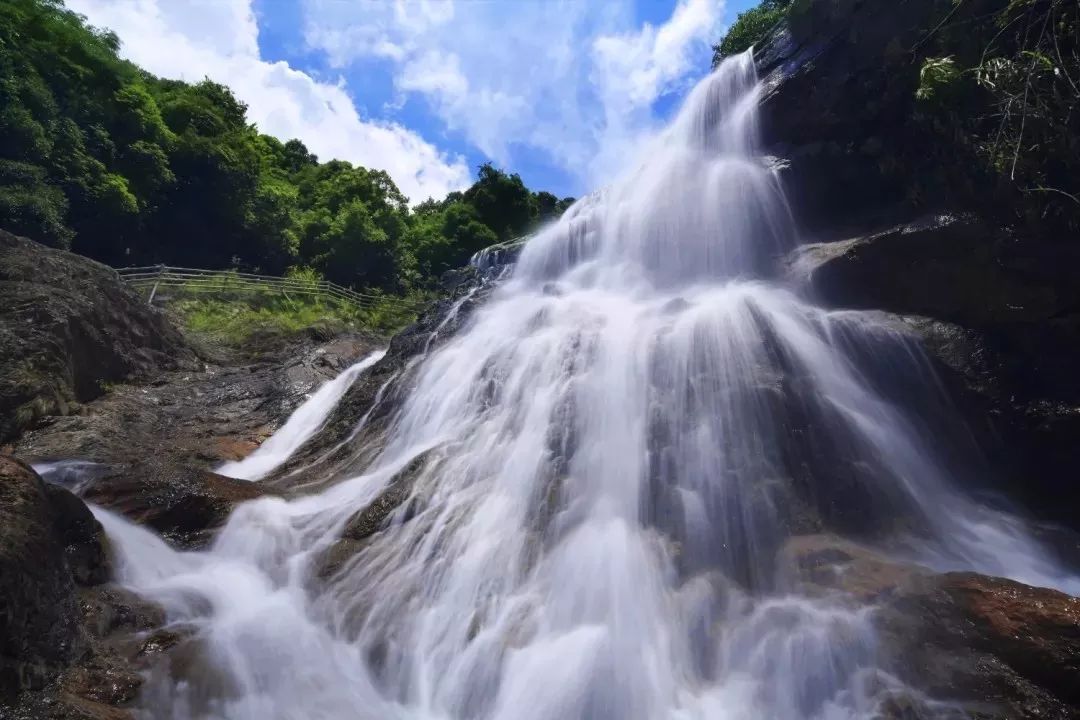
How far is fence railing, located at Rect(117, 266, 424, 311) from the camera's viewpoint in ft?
65.4

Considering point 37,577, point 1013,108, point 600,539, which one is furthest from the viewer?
point 1013,108

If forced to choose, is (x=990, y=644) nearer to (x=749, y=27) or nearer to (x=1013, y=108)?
(x=1013, y=108)

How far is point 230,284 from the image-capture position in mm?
21984

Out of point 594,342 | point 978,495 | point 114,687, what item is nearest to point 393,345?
point 594,342

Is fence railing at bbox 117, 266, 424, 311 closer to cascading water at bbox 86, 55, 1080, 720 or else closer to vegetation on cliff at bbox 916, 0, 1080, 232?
cascading water at bbox 86, 55, 1080, 720

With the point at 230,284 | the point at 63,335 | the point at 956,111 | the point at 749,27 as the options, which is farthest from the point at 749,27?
the point at 63,335

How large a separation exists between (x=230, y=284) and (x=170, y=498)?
1623 cm

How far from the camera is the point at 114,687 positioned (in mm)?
4684

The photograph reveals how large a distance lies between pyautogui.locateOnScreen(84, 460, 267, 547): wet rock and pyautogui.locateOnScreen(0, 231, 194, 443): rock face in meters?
3.27

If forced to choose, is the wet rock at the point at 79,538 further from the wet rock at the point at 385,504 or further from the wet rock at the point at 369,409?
the wet rock at the point at 369,409

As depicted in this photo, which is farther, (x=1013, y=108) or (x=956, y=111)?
(x=956, y=111)

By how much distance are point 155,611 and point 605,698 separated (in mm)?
4209

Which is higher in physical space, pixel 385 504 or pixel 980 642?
pixel 385 504

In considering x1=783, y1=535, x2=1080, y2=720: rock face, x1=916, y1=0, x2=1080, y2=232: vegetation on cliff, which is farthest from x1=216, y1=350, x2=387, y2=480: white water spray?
x1=916, y1=0, x2=1080, y2=232: vegetation on cliff
